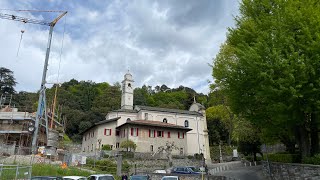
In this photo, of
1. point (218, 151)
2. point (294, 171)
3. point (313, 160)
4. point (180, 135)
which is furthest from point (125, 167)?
point (218, 151)

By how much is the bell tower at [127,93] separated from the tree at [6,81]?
40880 mm

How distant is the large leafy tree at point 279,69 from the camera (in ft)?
49.0

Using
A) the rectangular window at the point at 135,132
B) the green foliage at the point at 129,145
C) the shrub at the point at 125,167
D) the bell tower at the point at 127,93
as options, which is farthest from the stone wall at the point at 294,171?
the bell tower at the point at 127,93

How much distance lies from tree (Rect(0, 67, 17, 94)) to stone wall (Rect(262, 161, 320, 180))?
8188 cm

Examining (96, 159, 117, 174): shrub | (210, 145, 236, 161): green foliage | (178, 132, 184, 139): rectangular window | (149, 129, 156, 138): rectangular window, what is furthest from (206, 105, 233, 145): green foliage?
(96, 159, 117, 174): shrub

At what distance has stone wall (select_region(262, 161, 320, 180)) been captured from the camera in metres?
16.4

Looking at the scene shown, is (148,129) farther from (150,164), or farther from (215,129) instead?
(215,129)

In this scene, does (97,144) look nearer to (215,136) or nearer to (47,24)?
(47,24)

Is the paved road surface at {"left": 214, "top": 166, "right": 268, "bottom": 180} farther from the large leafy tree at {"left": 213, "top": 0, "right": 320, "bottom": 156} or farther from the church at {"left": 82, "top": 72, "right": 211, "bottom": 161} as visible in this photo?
the church at {"left": 82, "top": 72, "right": 211, "bottom": 161}

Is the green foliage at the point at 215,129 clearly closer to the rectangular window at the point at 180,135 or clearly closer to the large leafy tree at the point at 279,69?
the rectangular window at the point at 180,135

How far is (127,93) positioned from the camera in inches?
2534

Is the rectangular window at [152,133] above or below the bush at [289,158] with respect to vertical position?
above

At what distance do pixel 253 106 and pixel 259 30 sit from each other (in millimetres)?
5134

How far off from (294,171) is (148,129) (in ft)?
109
